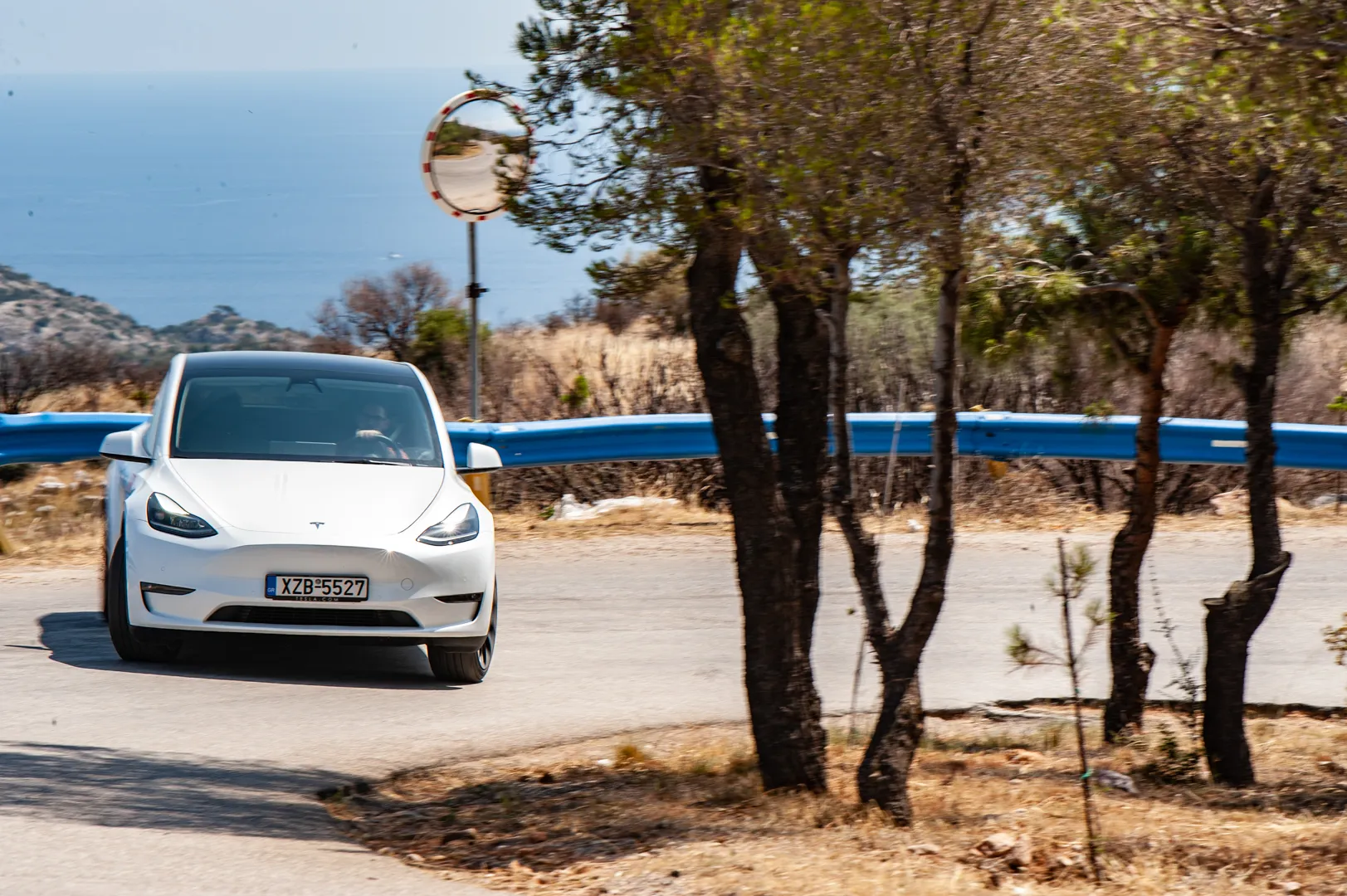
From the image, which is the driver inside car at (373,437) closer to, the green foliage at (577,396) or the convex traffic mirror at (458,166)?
the convex traffic mirror at (458,166)

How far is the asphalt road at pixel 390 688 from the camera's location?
560 cm

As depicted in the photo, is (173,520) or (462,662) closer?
(173,520)

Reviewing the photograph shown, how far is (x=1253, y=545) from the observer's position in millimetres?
7391

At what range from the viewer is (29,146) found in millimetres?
119062

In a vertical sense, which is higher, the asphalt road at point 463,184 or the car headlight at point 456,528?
the asphalt road at point 463,184

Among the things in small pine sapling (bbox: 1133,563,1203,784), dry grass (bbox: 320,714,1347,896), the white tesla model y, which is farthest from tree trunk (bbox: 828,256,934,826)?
the white tesla model y

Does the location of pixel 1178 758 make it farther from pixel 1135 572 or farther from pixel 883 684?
pixel 883 684

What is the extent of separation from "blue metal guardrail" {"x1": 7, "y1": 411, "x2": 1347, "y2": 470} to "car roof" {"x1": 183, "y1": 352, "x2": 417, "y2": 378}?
117 inches

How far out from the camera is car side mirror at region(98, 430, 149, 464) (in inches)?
328

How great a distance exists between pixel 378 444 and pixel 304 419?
1.50ft

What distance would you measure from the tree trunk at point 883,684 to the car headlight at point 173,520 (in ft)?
11.0

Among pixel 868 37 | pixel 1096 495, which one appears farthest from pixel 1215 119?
pixel 1096 495

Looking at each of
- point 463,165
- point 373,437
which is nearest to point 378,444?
point 373,437

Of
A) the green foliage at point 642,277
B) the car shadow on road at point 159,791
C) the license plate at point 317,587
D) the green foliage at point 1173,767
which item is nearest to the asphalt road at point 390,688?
the car shadow on road at point 159,791
